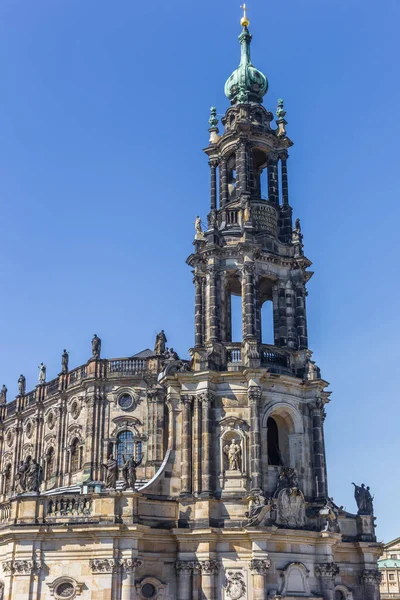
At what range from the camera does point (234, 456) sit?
37.3 m

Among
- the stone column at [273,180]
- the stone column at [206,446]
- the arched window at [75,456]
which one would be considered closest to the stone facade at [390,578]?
the arched window at [75,456]

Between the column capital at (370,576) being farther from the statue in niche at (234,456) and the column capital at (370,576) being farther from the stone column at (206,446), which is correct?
the stone column at (206,446)

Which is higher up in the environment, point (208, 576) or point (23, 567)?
point (23, 567)

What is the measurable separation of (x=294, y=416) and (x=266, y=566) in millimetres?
7548

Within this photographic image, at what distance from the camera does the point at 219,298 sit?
40.6 meters

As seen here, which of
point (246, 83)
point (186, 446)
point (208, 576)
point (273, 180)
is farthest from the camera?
point (246, 83)

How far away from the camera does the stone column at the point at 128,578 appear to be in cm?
3416

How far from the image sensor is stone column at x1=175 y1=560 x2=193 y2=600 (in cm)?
3550

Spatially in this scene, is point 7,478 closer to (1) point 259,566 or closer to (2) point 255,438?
(2) point 255,438

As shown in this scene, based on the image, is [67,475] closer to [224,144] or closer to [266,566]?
[266,566]

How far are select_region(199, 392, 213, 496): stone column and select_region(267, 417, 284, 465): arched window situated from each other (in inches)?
174

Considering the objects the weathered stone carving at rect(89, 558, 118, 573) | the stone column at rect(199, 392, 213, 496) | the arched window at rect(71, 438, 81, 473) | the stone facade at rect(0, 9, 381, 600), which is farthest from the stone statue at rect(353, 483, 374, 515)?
the arched window at rect(71, 438, 81, 473)

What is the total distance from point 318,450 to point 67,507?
12.2 metres

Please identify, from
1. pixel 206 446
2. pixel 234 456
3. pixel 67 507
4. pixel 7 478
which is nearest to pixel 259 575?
pixel 234 456
